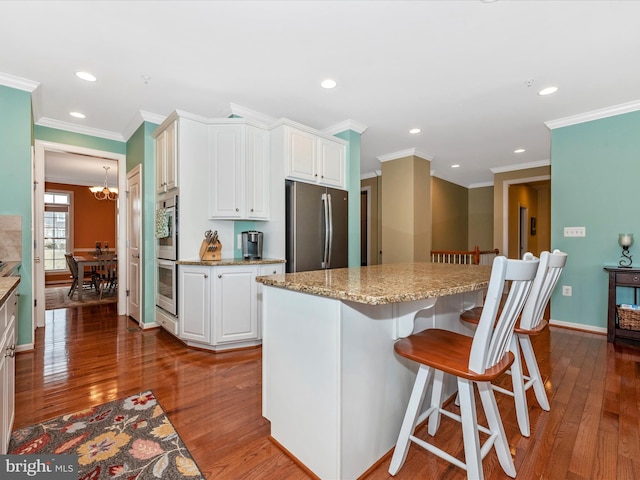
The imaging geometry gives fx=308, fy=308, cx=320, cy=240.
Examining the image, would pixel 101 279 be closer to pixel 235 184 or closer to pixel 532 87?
pixel 235 184

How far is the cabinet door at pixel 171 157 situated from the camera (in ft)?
10.2

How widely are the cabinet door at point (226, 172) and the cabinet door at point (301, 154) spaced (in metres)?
0.51

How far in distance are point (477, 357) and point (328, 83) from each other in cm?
261

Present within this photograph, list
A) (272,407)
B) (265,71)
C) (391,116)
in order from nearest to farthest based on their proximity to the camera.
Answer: (272,407), (265,71), (391,116)

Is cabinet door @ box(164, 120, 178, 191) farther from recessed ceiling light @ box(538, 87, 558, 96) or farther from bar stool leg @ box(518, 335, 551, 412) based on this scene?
recessed ceiling light @ box(538, 87, 558, 96)

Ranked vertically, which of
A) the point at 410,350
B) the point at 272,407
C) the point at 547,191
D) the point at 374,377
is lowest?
the point at 272,407

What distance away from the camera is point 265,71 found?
2.65 meters

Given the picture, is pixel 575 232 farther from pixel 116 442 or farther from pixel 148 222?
pixel 148 222

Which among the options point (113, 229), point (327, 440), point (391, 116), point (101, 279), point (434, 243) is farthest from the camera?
point (113, 229)

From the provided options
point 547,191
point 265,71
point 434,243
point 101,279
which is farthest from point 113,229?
point 547,191

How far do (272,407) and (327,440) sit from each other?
1.33 feet

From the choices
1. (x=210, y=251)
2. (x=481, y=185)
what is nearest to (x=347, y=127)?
(x=210, y=251)

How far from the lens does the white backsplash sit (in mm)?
2820

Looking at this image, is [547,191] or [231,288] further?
[547,191]
